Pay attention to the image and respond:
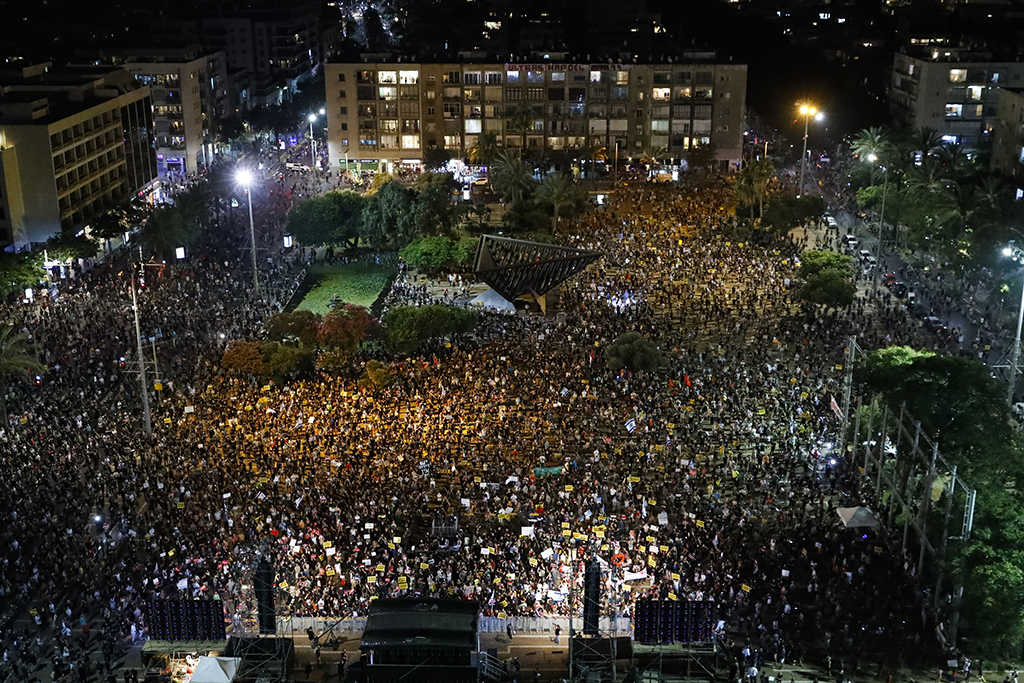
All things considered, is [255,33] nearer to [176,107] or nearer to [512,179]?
[176,107]

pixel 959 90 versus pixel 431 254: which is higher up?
pixel 959 90

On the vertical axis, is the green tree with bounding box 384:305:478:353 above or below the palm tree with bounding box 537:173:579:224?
below

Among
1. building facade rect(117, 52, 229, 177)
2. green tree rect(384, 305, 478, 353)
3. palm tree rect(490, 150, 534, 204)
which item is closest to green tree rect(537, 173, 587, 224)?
palm tree rect(490, 150, 534, 204)

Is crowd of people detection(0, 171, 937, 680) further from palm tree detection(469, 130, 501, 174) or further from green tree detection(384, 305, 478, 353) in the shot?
palm tree detection(469, 130, 501, 174)

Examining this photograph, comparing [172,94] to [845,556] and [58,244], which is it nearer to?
[58,244]

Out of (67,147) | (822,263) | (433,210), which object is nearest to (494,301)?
(433,210)

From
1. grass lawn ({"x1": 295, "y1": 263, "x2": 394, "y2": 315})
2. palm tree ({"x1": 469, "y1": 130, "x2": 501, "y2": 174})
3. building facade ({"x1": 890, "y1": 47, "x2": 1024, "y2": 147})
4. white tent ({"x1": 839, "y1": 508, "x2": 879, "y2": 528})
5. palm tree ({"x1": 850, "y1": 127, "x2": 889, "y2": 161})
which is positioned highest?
building facade ({"x1": 890, "y1": 47, "x2": 1024, "y2": 147})

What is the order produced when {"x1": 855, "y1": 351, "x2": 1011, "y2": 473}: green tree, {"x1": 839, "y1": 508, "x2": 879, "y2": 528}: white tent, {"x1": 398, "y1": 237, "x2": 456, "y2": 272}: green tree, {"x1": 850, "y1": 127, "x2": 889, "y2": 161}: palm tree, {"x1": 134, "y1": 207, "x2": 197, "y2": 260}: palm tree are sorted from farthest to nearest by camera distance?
{"x1": 850, "y1": 127, "x2": 889, "y2": 161}: palm tree, {"x1": 134, "y1": 207, "x2": 197, "y2": 260}: palm tree, {"x1": 398, "y1": 237, "x2": 456, "y2": 272}: green tree, {"x1": 839, "y1": 508, "x2": 879, "y2": 528}: white tent, {"x1": 855, "y1": 351, "x2": 1011, "y2": 473}: green tree
